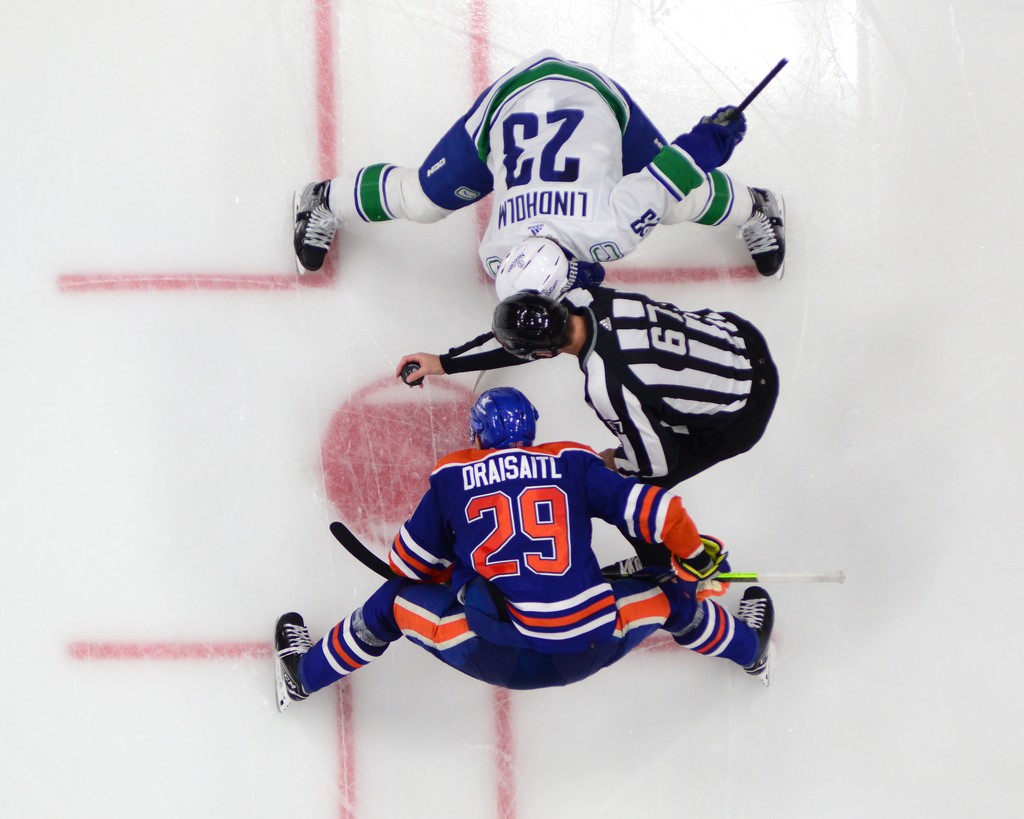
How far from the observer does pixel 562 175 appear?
11.7 feet

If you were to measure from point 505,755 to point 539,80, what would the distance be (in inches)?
100

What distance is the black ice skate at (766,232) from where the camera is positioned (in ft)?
14.1

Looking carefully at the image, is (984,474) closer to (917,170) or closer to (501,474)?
(917,170)

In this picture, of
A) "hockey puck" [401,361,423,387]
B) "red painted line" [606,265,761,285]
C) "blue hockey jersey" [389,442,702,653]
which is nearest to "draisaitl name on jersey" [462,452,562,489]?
"blue hockey jersey" [389,442,702,653]

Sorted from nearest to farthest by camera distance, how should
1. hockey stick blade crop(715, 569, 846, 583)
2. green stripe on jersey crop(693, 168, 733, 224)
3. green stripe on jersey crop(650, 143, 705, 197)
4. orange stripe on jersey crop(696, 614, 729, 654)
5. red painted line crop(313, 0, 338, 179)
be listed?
1. green stripe on jersey crop(650, 143, 705, 197)
2. hockey stick blade crop(715, 569, 846, 583)
3. orange stripe on jersey crop(696, 614, 729, 654)
4. green stripe on jersey crop(693, 168, 733, 224)
5. red painted line crop(313, 0, 338, 179)

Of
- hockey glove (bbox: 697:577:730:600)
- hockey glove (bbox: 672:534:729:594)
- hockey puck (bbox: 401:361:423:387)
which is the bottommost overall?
hockey glove (bbox: 697:577:730:600)

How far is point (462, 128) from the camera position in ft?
12.8

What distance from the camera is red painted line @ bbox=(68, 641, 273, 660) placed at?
4.30 meters

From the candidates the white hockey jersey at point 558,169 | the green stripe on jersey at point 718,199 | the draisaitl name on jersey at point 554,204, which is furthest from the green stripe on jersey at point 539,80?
the green stripe on jersey at point 718,199

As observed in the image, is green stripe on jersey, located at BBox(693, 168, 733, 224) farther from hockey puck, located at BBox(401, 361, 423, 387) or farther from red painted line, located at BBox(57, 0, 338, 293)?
red painted line, located at BBox(57, 0, 338, 293)

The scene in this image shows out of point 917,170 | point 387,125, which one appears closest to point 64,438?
point 387,125

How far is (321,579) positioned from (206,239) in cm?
145

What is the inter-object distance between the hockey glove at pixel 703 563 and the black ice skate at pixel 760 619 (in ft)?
2.24

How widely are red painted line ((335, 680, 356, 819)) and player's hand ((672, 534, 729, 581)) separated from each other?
1.50 metres
